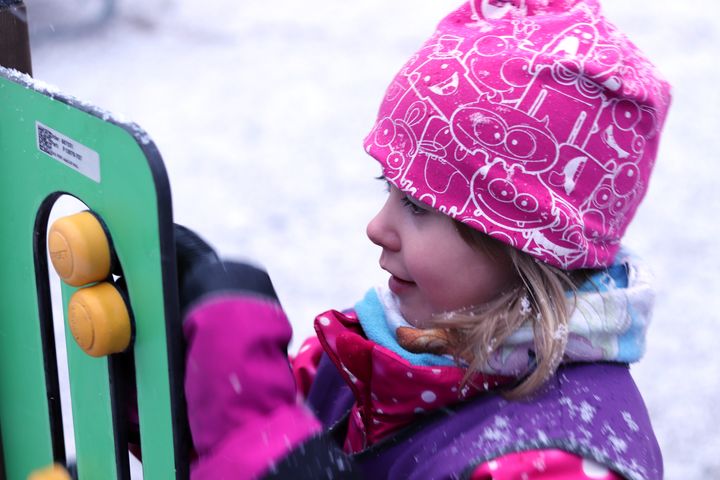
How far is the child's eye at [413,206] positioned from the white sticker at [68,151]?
0.37 meters

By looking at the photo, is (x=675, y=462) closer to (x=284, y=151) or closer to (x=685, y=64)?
(x=284, y=151)

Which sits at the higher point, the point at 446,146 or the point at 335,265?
the point at 446,146

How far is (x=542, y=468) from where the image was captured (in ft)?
2.96

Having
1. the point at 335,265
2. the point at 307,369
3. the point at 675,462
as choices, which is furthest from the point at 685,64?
Result: the point at 307,369

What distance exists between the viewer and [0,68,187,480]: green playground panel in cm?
74

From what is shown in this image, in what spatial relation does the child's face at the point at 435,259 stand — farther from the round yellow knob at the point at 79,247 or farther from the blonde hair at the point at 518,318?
the round yellow knob at the point at 79,247

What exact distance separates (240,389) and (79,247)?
180 millimetres

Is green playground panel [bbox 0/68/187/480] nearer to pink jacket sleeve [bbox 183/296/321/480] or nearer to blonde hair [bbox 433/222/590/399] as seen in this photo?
pink jacket sleeve [bbox 183/296/321/480]

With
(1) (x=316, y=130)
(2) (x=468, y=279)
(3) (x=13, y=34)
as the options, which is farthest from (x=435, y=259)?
(1) (x=316, y=130)

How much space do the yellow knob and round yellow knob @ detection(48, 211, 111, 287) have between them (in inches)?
12.5

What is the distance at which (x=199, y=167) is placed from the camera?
323 cm

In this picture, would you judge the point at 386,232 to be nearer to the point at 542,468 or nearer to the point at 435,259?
the point at 435,259

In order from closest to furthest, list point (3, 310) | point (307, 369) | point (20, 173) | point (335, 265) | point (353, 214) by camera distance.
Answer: point (20, 173) → point (3, 310) → point (307, 369) → point (335, 265) → point (353, 214)

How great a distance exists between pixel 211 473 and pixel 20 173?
353 millimetres
